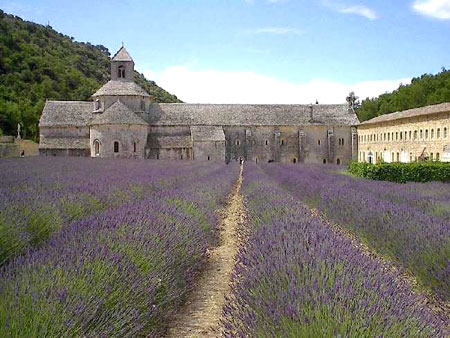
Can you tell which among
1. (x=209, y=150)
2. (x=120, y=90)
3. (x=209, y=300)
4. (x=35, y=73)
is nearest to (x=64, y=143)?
(x=120, y=90)

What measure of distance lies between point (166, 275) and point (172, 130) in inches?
1518

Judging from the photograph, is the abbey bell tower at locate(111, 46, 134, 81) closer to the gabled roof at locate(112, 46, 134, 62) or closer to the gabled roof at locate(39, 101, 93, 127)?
the gabled roof at locate(112, 46, 134, 62)

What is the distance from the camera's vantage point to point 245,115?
4553 centimetres

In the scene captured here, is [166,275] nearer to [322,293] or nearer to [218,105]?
[322,293]

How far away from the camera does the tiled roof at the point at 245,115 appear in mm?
43500

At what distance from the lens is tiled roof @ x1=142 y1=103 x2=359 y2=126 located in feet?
143

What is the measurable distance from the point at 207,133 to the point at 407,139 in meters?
15.6

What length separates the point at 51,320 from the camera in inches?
102

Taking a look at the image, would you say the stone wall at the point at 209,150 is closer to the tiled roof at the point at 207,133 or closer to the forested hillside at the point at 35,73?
the tiled roof at the point at 207,133

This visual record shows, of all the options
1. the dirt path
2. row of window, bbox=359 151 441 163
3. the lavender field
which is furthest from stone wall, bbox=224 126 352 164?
the lavender field

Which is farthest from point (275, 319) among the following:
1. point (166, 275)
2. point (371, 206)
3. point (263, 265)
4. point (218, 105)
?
point (218, 105)

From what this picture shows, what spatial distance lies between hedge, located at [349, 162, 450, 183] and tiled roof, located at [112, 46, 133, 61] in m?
28.5

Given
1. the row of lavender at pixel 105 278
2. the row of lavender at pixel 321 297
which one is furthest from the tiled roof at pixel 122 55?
the row of lavender at pixel 321 297

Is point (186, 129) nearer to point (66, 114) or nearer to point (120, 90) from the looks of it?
point (120, 90)
